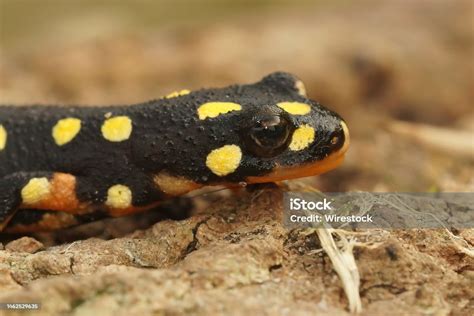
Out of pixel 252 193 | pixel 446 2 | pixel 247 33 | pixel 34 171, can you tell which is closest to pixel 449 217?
pixel 252 193

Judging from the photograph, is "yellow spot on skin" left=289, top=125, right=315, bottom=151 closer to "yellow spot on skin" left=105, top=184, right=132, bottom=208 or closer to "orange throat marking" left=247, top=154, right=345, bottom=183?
"orange throat marking" left=247, top=154, right=345, bottom=183

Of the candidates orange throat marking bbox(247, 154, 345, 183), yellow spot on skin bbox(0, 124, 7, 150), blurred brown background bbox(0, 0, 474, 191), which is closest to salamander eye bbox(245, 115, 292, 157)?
orange throat marking bbox(247, 154, 345, 183)

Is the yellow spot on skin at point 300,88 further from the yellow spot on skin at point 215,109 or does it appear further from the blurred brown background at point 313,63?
the blurred brown background at point 313,63

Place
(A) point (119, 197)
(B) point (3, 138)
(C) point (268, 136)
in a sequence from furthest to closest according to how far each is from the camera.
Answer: (B) point (3, 138), (A) point (119, 197), (C) point (268, 136)

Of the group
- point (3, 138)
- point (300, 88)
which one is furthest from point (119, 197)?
point (300, 88)

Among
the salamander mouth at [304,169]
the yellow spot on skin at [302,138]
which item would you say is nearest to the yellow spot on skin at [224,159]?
the salamander mouth at [304,169]

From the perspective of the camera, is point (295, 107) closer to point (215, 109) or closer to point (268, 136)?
point (268, 136)

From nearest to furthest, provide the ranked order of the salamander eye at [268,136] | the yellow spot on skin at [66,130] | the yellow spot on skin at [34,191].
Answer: the salamander eye at [268,136], the yellow spot on skin at [34,191], the yellow spot on skin at [66,130]
